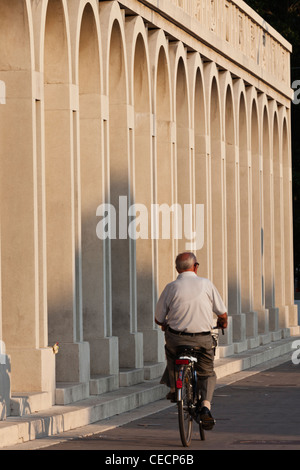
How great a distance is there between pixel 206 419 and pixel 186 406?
224 mm

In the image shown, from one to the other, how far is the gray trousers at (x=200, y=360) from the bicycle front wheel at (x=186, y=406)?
14 centimetres

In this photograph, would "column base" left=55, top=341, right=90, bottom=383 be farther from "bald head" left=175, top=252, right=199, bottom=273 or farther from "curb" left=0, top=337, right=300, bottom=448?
"bald head" left=175, top=252, right=199, bottom=273

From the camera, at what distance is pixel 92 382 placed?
1764 centimetres

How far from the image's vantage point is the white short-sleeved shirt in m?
13.6

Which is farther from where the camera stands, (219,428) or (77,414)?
(77,414)

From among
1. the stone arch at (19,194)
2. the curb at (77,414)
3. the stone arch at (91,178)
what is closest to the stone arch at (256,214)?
the curb at (77,414)

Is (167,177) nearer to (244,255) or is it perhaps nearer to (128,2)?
(128,2)

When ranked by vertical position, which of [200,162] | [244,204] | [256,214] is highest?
[200,162]

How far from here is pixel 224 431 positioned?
14.8m

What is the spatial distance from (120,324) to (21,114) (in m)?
5.26

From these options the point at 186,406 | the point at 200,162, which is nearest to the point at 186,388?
the point at 186,406

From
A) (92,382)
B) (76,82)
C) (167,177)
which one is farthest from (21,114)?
(167,177)

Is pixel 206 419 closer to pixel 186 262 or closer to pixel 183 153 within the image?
Result: pixel 186 262

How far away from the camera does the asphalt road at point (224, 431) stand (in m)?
13.1
